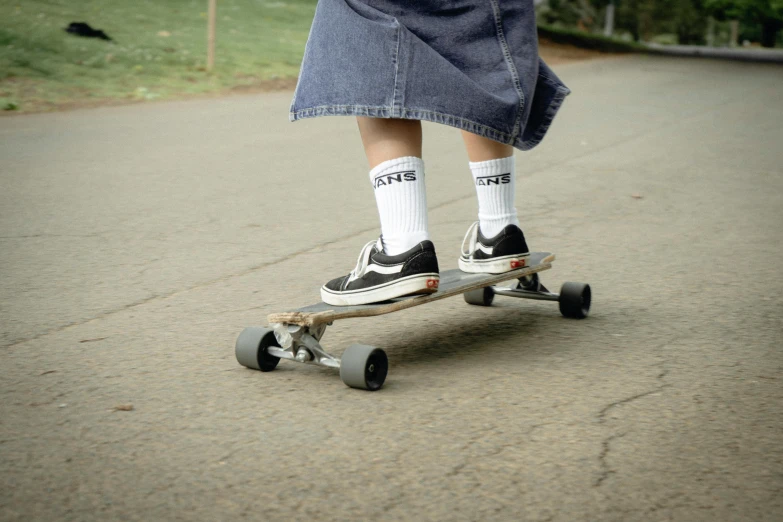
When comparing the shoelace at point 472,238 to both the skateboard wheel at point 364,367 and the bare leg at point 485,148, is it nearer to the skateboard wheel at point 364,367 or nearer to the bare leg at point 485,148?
the bare leg at point 485,148

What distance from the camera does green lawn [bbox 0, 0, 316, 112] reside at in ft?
35.9

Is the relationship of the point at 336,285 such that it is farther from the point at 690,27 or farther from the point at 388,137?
the point at 690,27

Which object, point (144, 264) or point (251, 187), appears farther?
point (251, 187)

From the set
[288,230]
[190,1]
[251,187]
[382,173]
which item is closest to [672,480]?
[382,173]

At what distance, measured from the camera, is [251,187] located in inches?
250

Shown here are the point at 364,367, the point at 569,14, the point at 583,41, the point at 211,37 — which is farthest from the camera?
the point at 569,14

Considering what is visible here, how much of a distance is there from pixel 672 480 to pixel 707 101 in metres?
11.3

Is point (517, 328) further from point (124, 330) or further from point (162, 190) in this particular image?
point (162, 190)

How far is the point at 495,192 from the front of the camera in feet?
11.3

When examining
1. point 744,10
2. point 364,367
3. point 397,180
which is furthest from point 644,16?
point 364,367

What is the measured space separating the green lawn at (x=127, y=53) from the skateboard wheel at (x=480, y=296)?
7.23m

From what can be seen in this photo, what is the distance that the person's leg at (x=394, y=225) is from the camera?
3023 millimetres

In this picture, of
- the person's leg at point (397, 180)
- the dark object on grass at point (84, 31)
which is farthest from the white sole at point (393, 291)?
the dark object on grass at point (84, 31)

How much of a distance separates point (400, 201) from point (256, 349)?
2.08 feet
